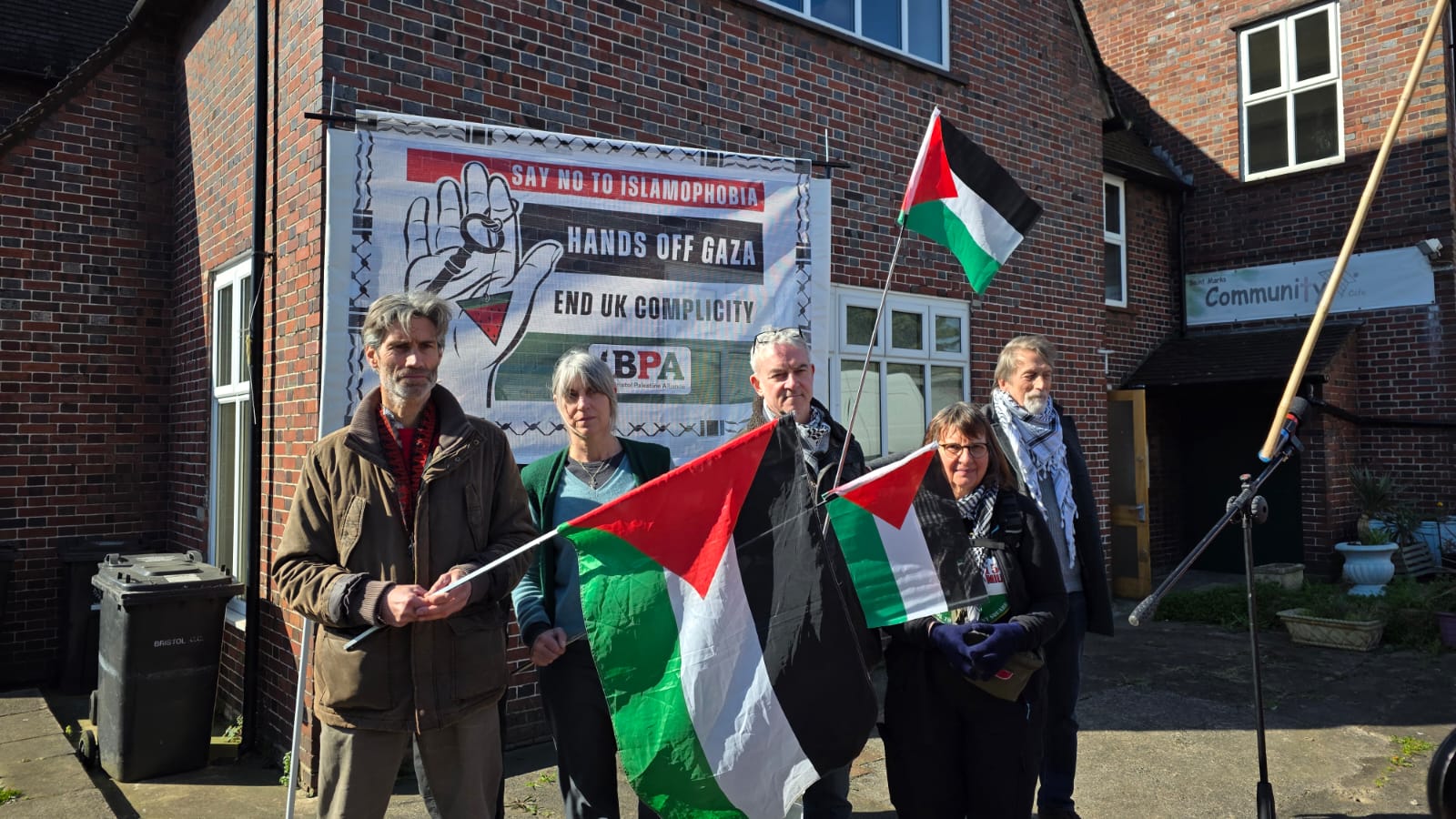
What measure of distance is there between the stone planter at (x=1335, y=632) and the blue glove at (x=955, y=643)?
6.10 metres

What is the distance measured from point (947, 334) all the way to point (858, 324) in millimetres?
978

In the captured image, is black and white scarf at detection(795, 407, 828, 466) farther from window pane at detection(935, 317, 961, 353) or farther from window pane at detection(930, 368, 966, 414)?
window pane at detection(935, 317, 961, 353)

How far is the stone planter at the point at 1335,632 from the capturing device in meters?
7.32

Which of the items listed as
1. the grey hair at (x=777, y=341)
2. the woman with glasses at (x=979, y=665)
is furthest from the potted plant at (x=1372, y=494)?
the grey hair at (x=777, y=341)

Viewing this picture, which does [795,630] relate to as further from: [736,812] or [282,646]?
[282,646]

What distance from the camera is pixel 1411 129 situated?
10281mm

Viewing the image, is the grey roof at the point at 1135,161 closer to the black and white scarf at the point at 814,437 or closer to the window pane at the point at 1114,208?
the window pane at the point at 1114,208

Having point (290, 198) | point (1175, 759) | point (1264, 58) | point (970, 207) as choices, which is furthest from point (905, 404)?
point (1264, 58)

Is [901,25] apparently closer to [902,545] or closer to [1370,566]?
[902,545]

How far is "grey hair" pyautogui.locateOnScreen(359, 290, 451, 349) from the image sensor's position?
2.71 m

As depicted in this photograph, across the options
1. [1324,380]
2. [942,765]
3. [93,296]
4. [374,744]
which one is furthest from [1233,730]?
[93,296]

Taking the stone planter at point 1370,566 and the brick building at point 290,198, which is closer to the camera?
the brick building at point 290,198

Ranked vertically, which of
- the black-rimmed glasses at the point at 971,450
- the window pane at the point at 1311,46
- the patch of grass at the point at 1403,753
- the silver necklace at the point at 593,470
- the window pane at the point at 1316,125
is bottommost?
the patch of grass at the point at 1403,753

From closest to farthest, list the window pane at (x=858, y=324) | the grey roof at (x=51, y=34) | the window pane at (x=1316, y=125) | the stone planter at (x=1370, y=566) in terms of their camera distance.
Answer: the window pane at (x=858, y=324) < the grey roof at (x=51, y=34) < the stone planter at (x=1370, y=566) < the window pane at (x=1316, y=125)
